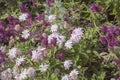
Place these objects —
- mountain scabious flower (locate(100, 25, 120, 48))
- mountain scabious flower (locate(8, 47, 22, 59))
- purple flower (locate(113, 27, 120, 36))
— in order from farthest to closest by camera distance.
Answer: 1. mountain scabious flower (locate(8, 47, 22, 59))
2. purple flower (locate(113, 27, 120, 36))
3. mountain scabious flower (locate(100, 25, 120, 48))

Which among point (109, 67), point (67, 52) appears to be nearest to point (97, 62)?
point (109, 67)

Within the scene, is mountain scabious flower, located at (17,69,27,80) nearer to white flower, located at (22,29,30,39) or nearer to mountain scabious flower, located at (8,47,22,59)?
mountain scabious flower, located at (8,47,22,59)

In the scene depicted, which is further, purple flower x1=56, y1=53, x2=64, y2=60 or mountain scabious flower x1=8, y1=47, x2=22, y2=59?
mountain scabious flower x1=8, y1=47, x2=22, y2=59

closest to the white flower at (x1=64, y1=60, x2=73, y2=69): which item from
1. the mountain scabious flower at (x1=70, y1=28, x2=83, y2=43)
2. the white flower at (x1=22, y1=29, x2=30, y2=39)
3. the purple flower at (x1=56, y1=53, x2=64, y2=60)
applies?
the purple flower at (x1=56, y1=53, x2=64, y2=60)

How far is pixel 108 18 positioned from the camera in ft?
12.5

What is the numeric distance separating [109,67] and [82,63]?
8.8 inches

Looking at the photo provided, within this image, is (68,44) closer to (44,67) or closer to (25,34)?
(44,67)

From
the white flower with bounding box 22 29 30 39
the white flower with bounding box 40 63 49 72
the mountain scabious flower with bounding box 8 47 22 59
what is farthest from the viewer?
the white flower with bounding box 22 29 30 39

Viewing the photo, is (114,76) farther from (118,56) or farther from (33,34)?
(33,34)

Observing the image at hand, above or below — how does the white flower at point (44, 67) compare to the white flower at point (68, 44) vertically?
below

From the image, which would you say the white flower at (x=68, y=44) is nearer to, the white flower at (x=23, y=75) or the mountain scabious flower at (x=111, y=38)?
the mountain scabious flower at (x=111, y=38)

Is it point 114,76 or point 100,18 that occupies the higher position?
point 100,18

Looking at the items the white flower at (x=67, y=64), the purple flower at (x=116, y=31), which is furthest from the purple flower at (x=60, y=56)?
the purple flower at (x=116, y=31)

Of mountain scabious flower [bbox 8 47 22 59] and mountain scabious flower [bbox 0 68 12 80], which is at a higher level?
mountain scabious flower [bbox 8 47 22 59]
